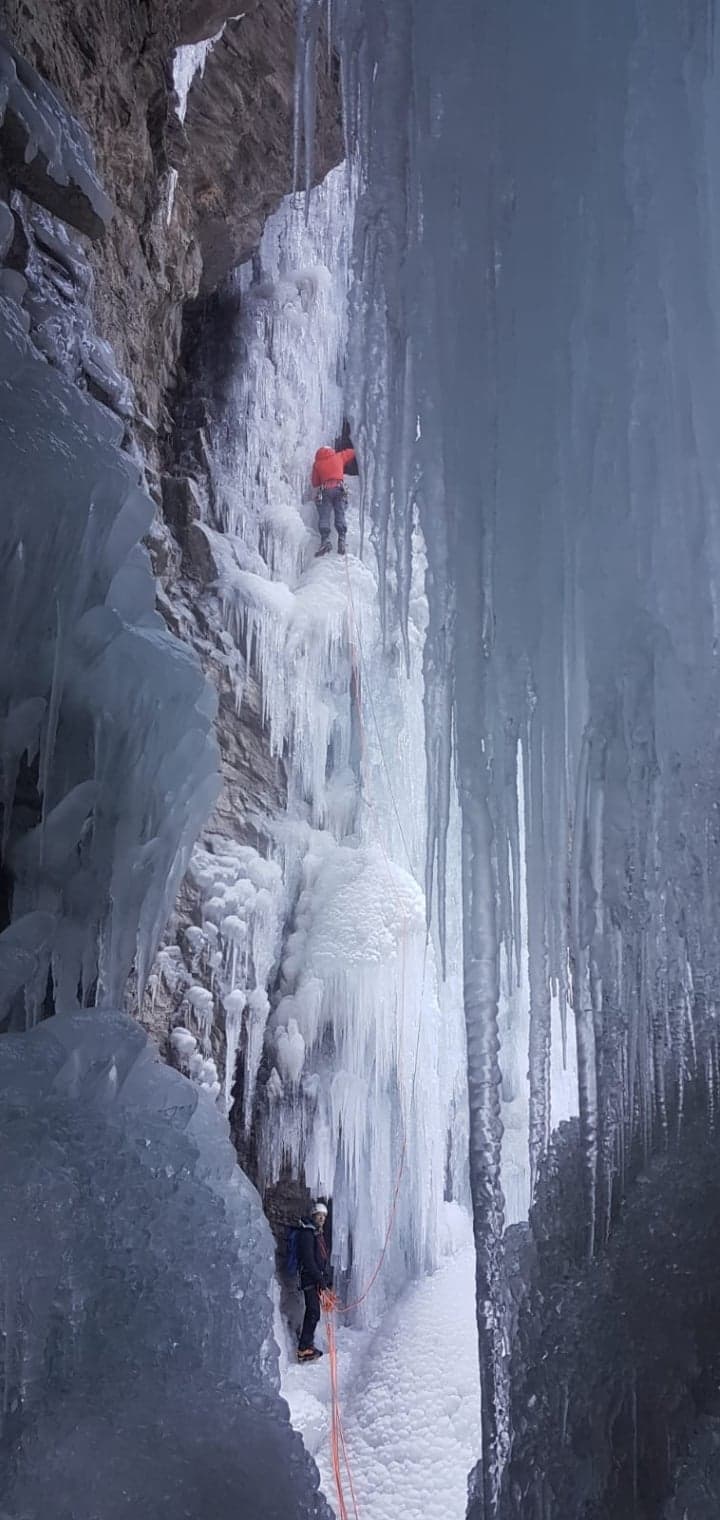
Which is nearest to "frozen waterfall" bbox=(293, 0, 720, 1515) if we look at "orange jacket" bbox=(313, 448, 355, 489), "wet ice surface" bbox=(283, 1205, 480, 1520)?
"wet ice surface" bbox=(283, 1205, 480, 1520)

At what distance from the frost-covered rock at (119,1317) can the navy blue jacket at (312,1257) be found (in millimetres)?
4119

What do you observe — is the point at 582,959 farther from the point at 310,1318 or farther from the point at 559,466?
the point at 310,1318

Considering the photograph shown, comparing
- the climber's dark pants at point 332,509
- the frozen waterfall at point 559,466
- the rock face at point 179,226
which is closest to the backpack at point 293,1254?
the rock face at point 179,226

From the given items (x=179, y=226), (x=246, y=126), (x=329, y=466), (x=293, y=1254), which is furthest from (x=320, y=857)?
(x=246, y=126)

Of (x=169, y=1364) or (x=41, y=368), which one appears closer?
(x=169, y=1364)

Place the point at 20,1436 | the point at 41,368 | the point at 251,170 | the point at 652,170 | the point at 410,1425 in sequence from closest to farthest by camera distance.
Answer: the point at 20,1436 → the point at 652,170 → the point at 41,368 → the point at 410,1425 → the point at 251,170

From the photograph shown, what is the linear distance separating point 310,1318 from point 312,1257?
34 centimetres

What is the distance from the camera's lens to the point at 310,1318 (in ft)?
21.5

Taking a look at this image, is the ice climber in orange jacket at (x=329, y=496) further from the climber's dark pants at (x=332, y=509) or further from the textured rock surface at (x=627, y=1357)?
the textured rock surface at (x=627, y=1357)

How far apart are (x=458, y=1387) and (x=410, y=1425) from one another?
16.1 inches

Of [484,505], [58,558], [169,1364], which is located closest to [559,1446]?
[169,1364]

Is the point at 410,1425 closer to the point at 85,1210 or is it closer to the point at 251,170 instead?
the point at 85,1210

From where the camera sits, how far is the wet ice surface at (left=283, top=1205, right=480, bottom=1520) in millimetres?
5434

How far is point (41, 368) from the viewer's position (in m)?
2.95
